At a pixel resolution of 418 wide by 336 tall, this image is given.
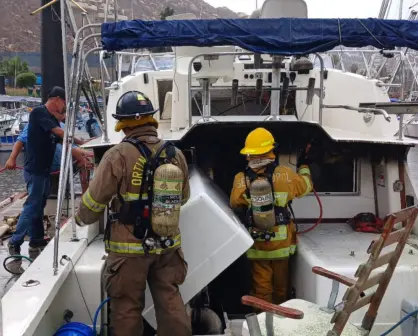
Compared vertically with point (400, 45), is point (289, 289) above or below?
below

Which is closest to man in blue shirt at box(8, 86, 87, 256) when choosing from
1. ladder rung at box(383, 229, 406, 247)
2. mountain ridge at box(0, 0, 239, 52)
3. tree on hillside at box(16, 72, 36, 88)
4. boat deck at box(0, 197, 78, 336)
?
boat deck at box(0, 197, 78, 336)

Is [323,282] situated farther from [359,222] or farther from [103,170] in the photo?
[103,170]

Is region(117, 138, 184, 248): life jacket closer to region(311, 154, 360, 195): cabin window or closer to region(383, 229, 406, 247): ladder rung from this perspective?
region(383, 229, 406, 247): ladder rung

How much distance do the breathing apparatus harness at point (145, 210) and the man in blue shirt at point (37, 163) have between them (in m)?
2.55

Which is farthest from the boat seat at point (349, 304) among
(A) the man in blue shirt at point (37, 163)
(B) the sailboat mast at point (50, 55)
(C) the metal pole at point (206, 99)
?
(B) the sailboat mast at point (50, 55)

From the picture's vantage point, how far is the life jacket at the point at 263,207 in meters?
4.03

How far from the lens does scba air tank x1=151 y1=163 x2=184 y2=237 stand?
10.9ft

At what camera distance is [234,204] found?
4.41m

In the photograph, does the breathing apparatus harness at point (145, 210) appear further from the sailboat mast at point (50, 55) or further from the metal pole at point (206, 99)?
the sailboat mast at point (50, 55)

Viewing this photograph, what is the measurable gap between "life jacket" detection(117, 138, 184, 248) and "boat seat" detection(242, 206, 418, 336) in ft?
2.37

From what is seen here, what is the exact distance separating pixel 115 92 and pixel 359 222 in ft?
10.2

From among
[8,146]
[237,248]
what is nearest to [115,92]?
[237,248]

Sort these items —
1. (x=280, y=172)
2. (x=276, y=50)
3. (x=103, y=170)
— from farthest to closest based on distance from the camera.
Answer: (x=280, y=172) → (x=276, y=50) → (x=103, y=170)

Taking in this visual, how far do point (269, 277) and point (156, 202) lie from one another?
1.56m
